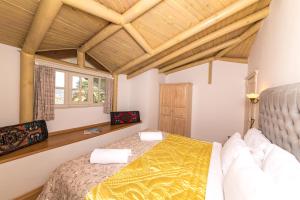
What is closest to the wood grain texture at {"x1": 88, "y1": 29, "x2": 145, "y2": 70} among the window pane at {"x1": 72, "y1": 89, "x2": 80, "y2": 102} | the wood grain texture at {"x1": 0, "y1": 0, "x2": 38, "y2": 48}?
the window pane at {"x1": 72, "y1": 89, "x2": 80, "y2": 102}

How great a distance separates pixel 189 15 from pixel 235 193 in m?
2.25

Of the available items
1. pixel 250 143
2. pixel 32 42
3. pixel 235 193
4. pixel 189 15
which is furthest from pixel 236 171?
pixel 32 42

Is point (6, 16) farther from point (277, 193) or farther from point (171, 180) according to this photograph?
point (277, 193)

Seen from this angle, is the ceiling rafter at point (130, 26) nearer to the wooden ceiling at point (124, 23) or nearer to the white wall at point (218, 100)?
the wooden ceiling at point (124, 23)

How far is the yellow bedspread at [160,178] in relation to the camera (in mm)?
1132

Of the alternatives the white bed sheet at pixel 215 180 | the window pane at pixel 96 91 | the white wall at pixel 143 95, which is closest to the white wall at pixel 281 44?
the white bed sheet at pixel 215 180

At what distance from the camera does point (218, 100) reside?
171 inches

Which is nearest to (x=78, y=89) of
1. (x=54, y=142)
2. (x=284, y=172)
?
(x=54, y=142)

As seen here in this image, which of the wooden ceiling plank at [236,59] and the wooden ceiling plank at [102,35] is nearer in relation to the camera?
the wooden ceiling plank at [102,35]

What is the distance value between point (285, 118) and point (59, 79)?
3.57m

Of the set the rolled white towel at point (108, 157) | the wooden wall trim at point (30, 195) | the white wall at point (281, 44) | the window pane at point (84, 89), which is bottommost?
the wooden wall trim at point (30, 195)

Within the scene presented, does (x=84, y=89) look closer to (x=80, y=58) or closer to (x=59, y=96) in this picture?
(x=59, y=96)

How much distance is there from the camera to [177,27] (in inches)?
92.7

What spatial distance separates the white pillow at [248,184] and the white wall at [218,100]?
3331 mm
